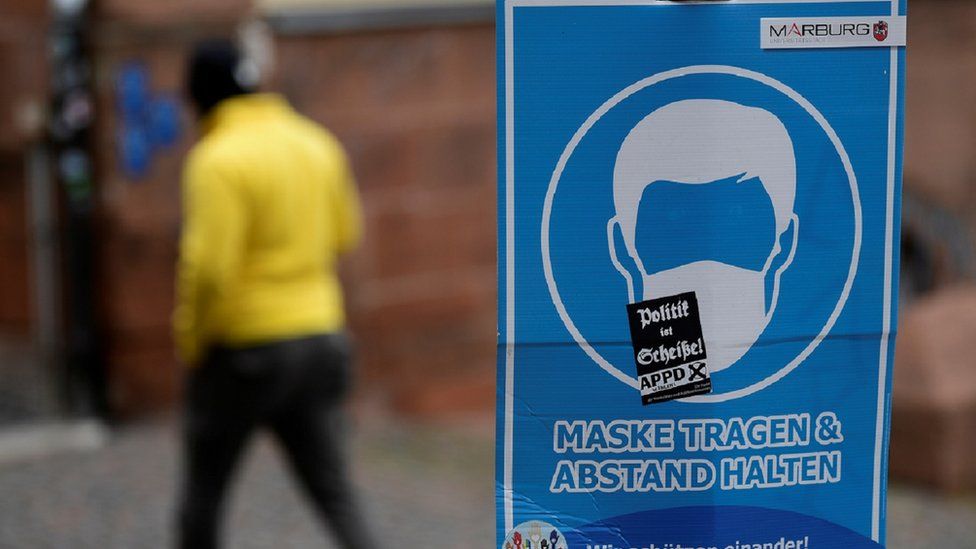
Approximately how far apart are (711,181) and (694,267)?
0.15m

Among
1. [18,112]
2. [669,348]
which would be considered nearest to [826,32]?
[669,348]

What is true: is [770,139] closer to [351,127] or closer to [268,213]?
[268,213]

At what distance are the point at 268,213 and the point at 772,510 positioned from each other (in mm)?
2216

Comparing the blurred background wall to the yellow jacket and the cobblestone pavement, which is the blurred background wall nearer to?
the cobblestone pavement

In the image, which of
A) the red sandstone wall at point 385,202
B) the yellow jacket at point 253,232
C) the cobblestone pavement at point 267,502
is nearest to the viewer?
the yellow jacket at point 253,232

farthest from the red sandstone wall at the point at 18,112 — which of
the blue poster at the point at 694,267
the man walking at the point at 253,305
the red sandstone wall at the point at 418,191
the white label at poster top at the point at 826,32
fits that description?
the white label at poster top at the point at 826,32

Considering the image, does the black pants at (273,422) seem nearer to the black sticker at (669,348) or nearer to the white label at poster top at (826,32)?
the black sticker at (669,348)

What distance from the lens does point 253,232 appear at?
4473 millimetres

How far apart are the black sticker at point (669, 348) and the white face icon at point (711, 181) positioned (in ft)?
0.06

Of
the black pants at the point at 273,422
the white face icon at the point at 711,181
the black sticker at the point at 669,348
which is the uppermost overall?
the white face icon at the point at 711,181

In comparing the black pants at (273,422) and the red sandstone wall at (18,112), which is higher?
the red sandstone wall at (18,112)

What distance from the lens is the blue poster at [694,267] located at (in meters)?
2.58

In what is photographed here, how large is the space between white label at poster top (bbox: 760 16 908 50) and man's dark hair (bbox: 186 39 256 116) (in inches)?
A: 92.5

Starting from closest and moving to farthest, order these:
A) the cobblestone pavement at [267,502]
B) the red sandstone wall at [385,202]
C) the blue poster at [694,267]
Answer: the blue poster at [694,267]
the cobblestone pavement at [267,502]
the red sandstone wall at [385,202]
